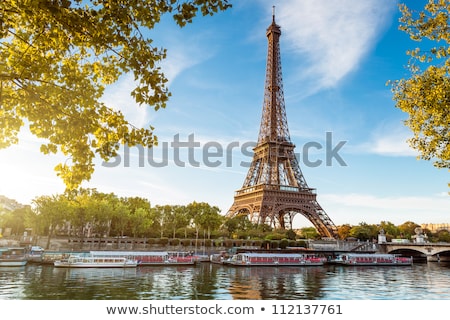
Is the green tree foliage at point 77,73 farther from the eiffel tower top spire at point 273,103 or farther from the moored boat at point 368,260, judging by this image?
the eiffel tower top spire at point 273,103

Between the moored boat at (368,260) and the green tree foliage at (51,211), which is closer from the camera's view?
the green tree foliage at (51,211)

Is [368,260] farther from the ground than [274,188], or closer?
closer

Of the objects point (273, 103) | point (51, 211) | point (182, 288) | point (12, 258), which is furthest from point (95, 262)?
point (273, 103)

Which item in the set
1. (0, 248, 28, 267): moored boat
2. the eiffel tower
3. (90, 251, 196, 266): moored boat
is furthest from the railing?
(0, 248, 28, 267): moored boat

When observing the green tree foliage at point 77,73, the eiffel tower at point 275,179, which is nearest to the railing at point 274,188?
the eiffel tower at point 275,179

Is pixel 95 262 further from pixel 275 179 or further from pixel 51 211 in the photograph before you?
pixel 275 179

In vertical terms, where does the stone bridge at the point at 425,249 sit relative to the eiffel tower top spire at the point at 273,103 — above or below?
below

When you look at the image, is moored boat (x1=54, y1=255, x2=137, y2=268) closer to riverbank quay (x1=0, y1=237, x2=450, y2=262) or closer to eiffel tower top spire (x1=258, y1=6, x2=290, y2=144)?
riverbank quay (x1=0, y1=237, x2=450, y2=262)
